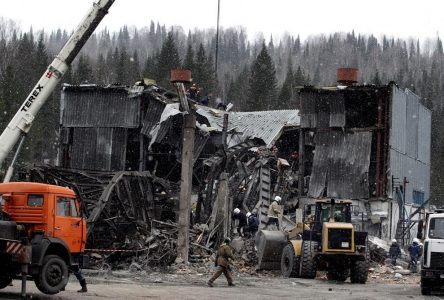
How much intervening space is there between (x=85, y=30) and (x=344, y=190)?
2139 cm

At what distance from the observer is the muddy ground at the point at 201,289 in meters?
16.7

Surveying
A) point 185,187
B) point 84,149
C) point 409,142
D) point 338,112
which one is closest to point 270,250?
point 185,187

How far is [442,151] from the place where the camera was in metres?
81.6

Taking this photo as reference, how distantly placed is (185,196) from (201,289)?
6600mm

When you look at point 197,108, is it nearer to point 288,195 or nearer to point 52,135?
point 288,195

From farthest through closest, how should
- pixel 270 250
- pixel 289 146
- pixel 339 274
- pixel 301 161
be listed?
pixel 289 146 < pixel 301 161 < pixel 270 250 < pixel 339 274

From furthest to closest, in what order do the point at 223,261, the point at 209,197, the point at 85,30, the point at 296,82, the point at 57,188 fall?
the point at 296,82 < the point at 209,197 < the point at 85,30 < the point at 223,261 < the point at 57,188

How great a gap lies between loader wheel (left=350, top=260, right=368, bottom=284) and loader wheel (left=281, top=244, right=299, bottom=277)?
1953mm

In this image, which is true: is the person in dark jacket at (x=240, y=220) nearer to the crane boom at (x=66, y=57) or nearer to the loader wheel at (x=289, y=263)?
the loader wheel at (x=289, y=263)

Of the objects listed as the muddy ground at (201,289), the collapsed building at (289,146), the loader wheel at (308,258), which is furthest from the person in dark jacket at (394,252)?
the loader wheel at (308,258)

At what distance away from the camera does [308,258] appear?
2420cm

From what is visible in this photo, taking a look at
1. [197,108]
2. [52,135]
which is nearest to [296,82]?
[52,135]

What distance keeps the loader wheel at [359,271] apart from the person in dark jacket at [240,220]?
757 centimetres

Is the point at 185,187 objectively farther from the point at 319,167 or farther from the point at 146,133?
the point at 146,133
